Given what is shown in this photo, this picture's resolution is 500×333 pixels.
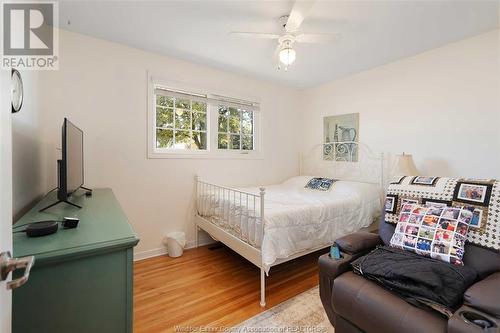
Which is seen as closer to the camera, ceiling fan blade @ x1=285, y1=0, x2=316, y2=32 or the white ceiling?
ceiling fan blade @ x1=285, y1=0, x2=316, y2=32

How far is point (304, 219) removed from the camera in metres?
2.09

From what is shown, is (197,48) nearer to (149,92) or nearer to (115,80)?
(149,92)

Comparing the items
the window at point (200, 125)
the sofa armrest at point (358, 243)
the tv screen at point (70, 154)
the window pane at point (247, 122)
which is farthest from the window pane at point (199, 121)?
the sofa armrest at point (358, 243)

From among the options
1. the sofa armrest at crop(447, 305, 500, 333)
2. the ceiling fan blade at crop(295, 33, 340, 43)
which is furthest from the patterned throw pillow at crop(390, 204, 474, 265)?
the ceiling fan blade at crop(295, 33, 340, 43)

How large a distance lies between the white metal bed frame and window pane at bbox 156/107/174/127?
0.79 meters

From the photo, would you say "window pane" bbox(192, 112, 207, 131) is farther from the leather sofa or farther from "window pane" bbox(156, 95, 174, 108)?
the leather sofa

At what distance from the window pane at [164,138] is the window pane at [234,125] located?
864 mm

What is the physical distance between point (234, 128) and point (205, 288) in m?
2.17

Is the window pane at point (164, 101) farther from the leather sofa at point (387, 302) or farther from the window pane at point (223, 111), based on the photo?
the leather sofa at point (387, 302)

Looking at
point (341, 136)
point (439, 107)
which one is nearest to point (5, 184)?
point (439, 107)

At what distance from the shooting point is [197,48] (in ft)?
8.48

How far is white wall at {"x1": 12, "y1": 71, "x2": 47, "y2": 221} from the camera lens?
1438mm

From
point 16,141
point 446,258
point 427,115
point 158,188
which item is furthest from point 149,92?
point 427,115

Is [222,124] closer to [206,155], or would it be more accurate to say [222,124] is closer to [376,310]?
[206,155]
